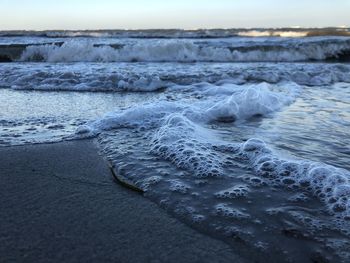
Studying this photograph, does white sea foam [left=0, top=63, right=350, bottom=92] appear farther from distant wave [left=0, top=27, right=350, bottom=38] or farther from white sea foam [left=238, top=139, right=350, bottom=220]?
distant wave [left=0, top=27, right=350, bottom=38]

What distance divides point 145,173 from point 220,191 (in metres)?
0.55

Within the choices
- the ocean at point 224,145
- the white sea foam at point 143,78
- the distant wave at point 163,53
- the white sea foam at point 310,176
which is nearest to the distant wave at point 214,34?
the distant wave at point 163,53

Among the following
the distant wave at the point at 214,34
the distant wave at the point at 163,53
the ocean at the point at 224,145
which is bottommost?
the ocean at the point at 224,145

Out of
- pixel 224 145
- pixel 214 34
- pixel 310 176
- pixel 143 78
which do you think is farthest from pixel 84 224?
pixel 214 34

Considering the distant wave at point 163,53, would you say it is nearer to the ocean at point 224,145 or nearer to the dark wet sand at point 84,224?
the ocean at point 224,145

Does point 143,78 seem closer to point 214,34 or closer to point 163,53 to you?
point 163,53

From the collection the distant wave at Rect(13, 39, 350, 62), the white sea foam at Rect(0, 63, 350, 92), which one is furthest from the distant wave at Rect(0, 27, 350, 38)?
the white sea foam at Rect(0, 63, 350, 92)

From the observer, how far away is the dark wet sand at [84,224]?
1.67m

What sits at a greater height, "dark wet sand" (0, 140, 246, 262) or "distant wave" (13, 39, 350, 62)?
"distant wave" (13, 39, 350, 62)

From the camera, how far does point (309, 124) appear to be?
397 centimetres

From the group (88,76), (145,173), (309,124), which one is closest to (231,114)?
(309,124)

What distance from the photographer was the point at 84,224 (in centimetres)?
192

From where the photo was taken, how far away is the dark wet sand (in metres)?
1.67

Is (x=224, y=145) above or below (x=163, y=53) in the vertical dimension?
below
